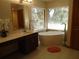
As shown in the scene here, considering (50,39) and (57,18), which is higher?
(57,18)

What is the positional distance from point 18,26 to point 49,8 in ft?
7.91

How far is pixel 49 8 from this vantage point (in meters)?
5.25

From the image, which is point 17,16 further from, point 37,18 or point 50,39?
point 50,39

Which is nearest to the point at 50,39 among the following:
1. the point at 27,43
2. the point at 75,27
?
the point at 75,27

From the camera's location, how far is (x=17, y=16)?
358 centimetres

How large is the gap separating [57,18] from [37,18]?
116cm

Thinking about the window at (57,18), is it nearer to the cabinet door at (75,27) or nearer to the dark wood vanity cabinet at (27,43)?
the cabinet door at (75,27)

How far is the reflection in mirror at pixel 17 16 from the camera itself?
343cm

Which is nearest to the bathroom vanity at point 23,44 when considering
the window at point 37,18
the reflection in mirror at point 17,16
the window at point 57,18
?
the reflection in mirror at point 17,16

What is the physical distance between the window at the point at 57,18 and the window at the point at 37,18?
0.51m

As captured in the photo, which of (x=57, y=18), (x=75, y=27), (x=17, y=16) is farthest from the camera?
(x=57, y=18)

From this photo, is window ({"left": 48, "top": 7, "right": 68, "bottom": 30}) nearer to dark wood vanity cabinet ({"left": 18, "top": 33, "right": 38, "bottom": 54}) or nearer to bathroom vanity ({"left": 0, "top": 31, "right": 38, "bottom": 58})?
bathroom vanity ({"left": 0, "top": 31, "right": 38, "bottom": 58})

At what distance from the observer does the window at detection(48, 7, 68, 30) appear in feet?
15.8

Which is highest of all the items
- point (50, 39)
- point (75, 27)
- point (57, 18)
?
point (57, 18)
